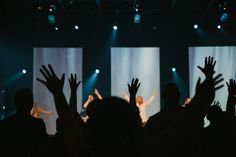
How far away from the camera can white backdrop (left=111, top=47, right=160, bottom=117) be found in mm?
11070

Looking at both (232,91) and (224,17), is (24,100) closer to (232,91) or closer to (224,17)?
(232,91)

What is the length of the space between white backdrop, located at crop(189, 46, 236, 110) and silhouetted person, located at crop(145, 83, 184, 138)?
828 centimetres

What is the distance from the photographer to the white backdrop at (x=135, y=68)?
1107 cm

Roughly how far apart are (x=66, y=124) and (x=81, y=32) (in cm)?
1046

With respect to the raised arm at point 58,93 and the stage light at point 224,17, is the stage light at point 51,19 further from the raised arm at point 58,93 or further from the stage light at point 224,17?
the raised arm at point 58,93

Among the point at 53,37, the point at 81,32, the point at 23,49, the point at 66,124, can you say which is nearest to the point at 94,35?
the point at 81,32

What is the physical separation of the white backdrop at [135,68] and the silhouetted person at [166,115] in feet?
27.1

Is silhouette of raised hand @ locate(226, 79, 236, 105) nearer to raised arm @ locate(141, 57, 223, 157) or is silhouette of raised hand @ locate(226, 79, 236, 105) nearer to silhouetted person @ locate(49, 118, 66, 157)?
silhouetted person @ locate(49, 118, 66, 157)

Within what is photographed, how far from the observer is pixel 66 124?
1283 millimetres

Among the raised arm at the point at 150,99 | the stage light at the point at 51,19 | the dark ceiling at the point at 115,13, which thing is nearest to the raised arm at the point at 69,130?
the raised arm at the point at 150,99

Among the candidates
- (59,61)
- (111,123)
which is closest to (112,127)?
(111,123)

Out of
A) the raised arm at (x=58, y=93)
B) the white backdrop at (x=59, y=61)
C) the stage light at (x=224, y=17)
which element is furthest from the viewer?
the white backdrop at (x=59, y=61)

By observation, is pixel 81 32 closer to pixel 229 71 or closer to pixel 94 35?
pixel 94 35

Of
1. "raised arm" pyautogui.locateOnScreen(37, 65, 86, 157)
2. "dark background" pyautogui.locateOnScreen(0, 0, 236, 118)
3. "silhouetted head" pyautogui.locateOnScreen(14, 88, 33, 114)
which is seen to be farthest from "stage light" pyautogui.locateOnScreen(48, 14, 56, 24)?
"raised arm" pyautogui.locateOnScreen(37, 65, 86, 157)
